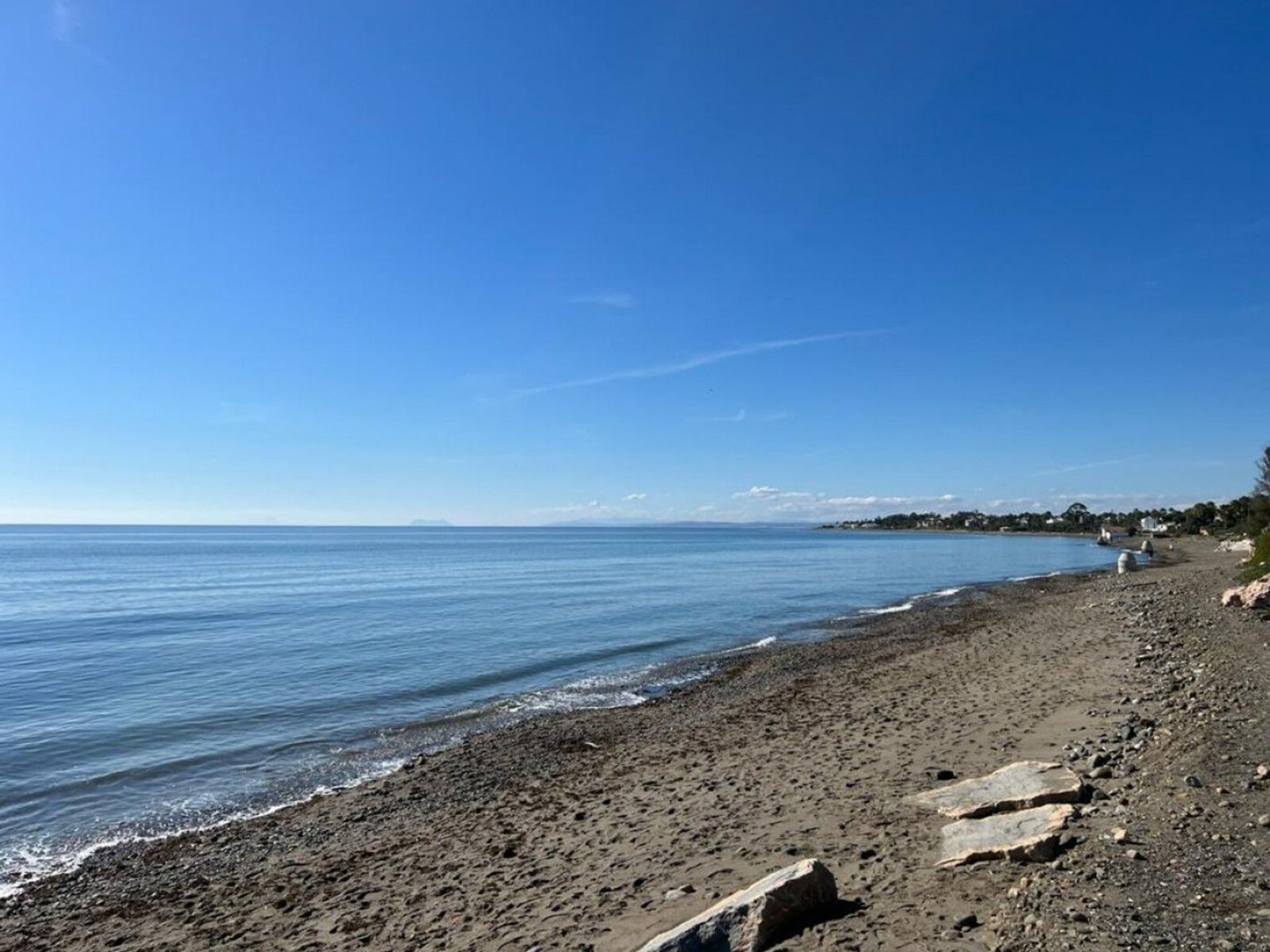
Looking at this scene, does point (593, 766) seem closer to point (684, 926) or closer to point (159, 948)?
point (159, 948)

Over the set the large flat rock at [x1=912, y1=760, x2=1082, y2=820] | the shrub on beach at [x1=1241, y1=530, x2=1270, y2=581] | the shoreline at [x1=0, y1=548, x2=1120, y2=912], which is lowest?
the shoreline at [x1=0, y1=548, x2=1120, y2=912]

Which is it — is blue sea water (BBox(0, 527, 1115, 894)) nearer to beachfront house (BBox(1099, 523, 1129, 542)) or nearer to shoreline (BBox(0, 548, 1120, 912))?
shoreline (BBox(0, 548, 1120, 912))

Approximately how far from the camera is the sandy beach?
5.72m

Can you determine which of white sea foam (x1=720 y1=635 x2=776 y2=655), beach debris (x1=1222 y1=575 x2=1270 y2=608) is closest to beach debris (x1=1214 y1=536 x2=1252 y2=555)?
beach debris (x1=1222 y1=575 x2=1270 y2=608)

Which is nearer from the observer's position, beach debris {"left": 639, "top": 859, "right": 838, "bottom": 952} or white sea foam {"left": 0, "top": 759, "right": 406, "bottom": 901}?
beach debris {"left": 639, "top": 859, "right": 838, "bottom": 952}

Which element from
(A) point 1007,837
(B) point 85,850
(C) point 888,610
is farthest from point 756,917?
(C) point 888,610

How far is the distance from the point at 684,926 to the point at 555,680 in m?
17.2

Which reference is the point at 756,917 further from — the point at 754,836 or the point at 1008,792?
the point at 1008,792

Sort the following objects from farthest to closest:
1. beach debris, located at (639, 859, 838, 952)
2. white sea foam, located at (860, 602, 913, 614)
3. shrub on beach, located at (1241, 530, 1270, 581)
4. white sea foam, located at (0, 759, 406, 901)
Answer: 1. white sea foam, located at (860, 602, 913, 614)
2. shrub on beach, located at (1241, 530, 1270, 581)
3. white sea foam, located at (0, 759, 406, 901)
4. beach debris, located at (639, 859, 838, 952)

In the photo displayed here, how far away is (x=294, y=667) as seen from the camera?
79.8ft

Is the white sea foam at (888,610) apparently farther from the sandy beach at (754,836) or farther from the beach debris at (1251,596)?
the sandy beach at (754,836)

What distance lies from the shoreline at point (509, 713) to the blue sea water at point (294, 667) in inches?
5.3

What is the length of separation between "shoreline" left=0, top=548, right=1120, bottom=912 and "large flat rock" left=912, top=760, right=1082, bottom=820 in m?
9.96

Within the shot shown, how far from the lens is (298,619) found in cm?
3634
